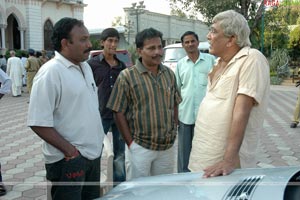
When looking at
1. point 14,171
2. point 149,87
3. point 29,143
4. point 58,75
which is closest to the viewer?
point 58,75

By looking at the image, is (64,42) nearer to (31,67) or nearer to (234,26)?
(234,26)

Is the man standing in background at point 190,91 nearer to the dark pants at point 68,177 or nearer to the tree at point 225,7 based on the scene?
the dark pants at point 68,177

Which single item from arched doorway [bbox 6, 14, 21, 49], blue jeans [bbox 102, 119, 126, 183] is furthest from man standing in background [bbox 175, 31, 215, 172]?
arched doorway [bbox 6, 14, 21, 49]

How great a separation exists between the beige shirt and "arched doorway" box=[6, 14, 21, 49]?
32600mm

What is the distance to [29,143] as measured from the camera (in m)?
6.65

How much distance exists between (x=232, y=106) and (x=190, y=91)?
157 centimetres

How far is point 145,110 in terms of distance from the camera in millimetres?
2920

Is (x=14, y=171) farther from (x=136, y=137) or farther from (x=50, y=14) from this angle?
(x=50, y=14)

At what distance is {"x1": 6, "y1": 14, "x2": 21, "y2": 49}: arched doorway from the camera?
107 feet

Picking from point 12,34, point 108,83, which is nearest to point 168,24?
point 12,34

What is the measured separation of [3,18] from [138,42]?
29.0m

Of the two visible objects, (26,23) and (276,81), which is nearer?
(276,81)

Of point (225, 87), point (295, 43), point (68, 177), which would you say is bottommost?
point (68, 177)

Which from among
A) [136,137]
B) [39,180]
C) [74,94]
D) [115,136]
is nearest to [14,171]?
[39,180]
